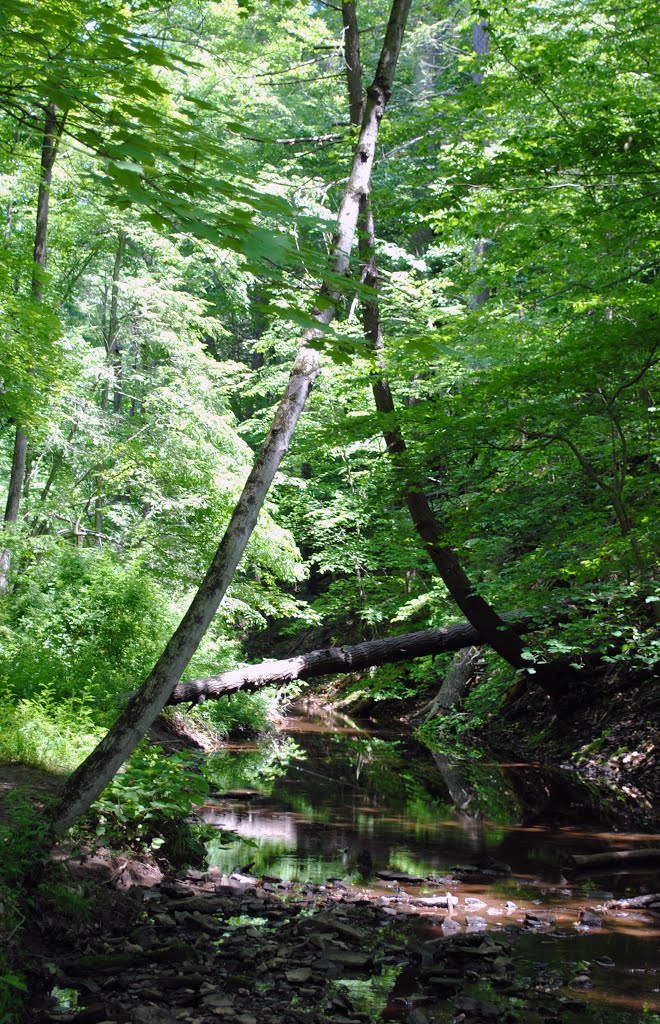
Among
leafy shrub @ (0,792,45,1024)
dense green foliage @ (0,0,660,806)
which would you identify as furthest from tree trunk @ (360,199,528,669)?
leafy shrub @ (0,792,45,1024)

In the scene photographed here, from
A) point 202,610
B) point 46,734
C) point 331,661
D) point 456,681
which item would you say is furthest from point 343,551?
point 202,610

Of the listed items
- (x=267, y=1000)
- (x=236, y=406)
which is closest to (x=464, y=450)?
(x=267, y=1000)

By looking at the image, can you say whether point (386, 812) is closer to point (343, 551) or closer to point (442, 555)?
point (442, 555)

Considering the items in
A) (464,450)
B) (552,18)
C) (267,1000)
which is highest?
(552,18)

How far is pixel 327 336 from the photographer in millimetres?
3811

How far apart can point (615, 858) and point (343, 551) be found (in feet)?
37.6

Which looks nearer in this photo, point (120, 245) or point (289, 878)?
point (289, 878)

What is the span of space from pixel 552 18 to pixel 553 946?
8.58 m

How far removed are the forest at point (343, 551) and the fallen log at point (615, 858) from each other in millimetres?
19

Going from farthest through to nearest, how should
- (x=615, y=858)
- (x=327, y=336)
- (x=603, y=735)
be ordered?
(x=603, y=735), (x=615, y=858), (x=327, y=336)

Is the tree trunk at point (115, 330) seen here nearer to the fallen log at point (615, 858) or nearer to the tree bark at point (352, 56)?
the tree bark at point (352, 56)

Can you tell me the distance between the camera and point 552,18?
8.48 metres

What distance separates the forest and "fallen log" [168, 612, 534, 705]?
0.05m

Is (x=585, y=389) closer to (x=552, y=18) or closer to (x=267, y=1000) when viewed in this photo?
(x=552, y=18)
